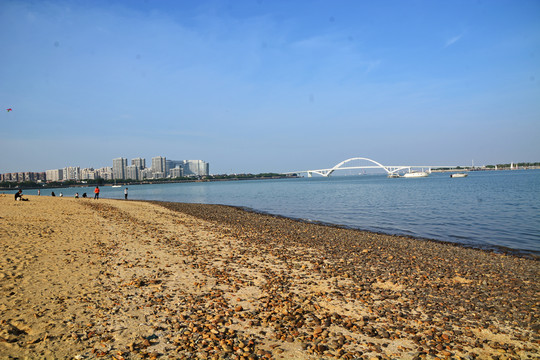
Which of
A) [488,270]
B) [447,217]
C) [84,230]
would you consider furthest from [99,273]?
[447,217]

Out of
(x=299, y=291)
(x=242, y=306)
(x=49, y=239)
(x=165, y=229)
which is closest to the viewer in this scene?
(x=242, y=306)

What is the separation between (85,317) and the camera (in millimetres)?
5688

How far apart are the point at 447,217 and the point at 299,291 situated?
22.2m

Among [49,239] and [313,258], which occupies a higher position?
[49,239]

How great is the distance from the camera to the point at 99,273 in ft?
27.4

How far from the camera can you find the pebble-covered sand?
4969 millimetres

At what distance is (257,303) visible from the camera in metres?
6.72

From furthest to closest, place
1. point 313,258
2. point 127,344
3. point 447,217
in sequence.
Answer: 1. point 447,217
2. point 313,258
3. point 127,344

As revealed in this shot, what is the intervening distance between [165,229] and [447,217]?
2126 cm

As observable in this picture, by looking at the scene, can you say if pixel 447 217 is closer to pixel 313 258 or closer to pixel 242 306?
pixel 313 258

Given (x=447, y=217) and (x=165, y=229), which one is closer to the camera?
(x=165, y=229)

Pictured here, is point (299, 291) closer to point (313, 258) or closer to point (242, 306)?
point (242, 306)

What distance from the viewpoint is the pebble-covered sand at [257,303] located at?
4.97 meters

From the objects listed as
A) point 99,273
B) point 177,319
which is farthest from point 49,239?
point 177,319
